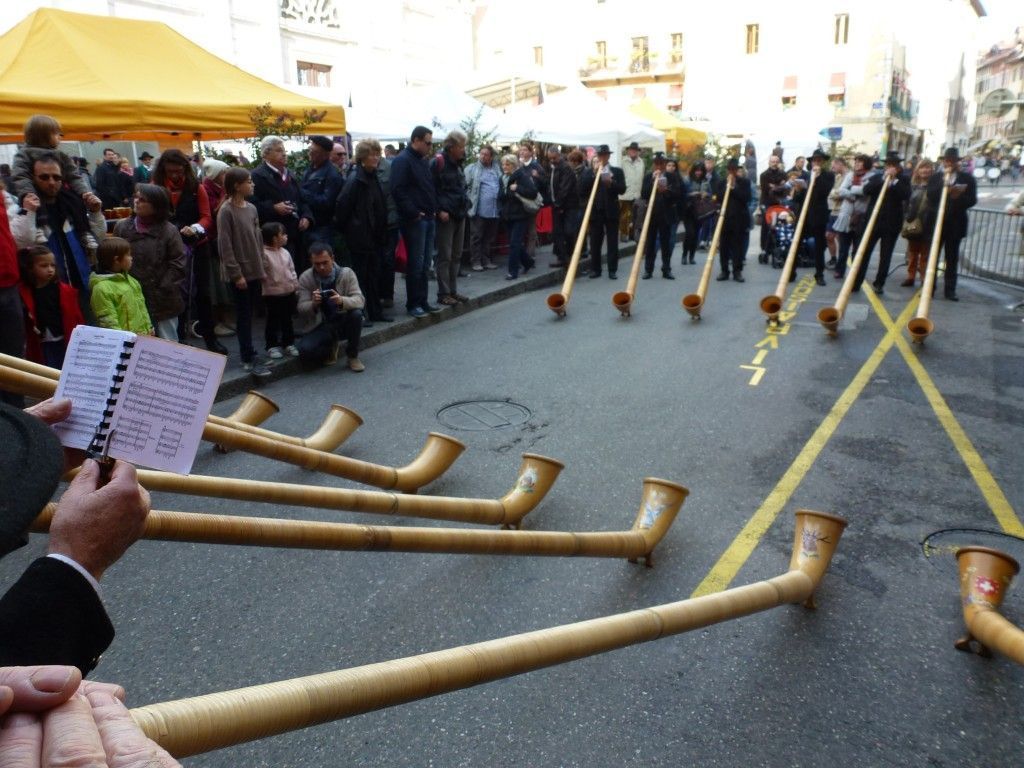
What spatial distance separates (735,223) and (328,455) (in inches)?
370

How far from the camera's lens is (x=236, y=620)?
139 inches

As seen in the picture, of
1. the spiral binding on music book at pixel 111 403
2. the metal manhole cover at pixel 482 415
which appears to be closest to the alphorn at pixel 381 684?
the spiral binding on music book at pixel 111 403

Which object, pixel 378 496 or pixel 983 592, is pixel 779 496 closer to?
pixel 983 592

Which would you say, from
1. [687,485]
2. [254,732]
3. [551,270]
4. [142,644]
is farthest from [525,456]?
[551,270]

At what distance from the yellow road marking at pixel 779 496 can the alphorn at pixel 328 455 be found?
1.76 meters

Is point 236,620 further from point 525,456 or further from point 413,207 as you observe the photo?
point 413,207

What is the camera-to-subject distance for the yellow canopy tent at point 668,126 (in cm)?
2220

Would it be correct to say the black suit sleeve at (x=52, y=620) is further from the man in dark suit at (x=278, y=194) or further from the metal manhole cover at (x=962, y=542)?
the man in dark suit at (x=278, y=194)

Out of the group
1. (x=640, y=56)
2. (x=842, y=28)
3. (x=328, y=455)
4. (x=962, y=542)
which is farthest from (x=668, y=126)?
(x=640, y=56)

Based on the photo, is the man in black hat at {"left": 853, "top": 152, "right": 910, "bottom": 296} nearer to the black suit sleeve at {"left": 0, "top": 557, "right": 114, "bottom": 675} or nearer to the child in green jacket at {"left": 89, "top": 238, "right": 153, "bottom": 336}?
the child in green jacket at {"left": 89, "top": 238, "right": 153, "bottom": 336}

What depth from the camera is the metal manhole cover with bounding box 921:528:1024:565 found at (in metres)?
4.07

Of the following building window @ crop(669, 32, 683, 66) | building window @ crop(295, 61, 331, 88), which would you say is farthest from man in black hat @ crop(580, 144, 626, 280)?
building window @ crop(669, 32, 683, 66)

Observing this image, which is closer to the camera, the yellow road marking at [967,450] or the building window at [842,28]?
the yellow road marking at [967,450]

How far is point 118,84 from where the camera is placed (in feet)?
25.5
